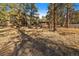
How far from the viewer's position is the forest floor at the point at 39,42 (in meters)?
2.04

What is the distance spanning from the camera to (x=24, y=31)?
2.06m

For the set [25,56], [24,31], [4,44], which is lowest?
[25,56]

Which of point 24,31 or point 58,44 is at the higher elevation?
point 24,31

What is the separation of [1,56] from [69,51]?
70 centimetres

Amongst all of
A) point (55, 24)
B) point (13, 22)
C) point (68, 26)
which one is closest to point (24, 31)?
point (13, 22)

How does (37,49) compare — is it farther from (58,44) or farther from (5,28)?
Result: (5,28)

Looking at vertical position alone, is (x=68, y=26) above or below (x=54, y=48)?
above

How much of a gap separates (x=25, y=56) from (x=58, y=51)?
34 centimetres

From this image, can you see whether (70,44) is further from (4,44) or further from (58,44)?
(4,44)

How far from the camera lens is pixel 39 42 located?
2.06 m

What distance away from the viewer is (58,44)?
2.05m

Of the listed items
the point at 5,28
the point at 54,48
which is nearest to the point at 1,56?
the point at 5,28

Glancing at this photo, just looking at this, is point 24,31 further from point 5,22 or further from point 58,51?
point 58,51

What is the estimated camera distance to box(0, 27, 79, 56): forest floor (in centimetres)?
204
